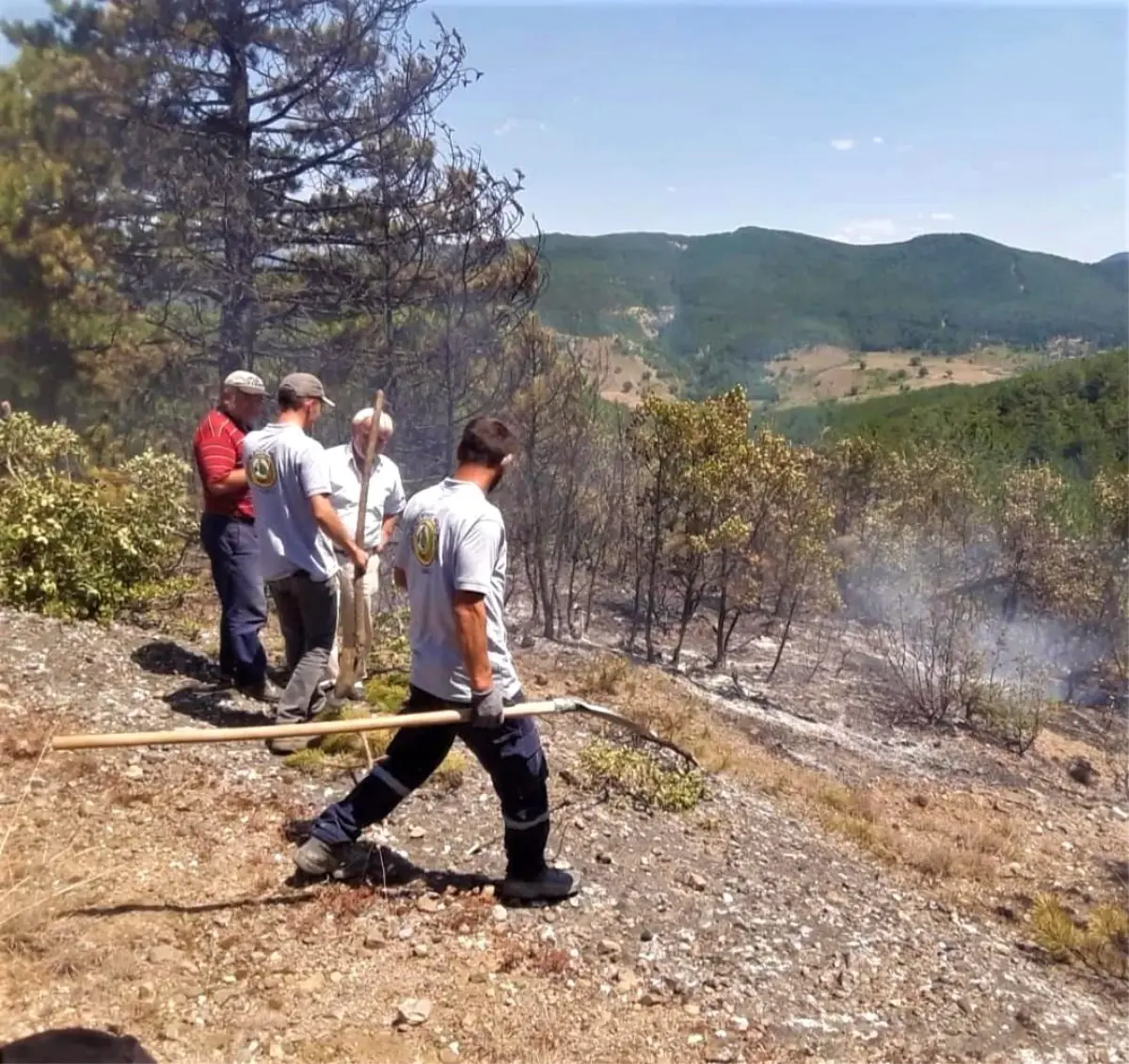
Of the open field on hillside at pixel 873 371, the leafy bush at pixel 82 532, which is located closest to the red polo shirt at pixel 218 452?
the leafy bush at pixel 82 532

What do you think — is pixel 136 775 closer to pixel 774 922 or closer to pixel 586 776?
pixel 586 776

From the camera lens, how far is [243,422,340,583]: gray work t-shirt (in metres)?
4.52

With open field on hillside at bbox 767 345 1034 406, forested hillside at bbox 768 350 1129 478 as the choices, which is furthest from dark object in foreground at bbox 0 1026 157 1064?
open field on hillside at bbox 767 345 1034 406

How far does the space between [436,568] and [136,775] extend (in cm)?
214

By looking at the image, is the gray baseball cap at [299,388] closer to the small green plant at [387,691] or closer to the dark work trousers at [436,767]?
the dark work trousers at [436,767]

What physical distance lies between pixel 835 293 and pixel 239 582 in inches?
7213

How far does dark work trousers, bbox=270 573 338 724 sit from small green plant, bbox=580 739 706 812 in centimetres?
155

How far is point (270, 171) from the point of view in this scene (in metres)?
12.6

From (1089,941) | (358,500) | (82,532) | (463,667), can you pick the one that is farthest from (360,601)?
(1089,941)

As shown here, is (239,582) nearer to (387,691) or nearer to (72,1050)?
(387,691)

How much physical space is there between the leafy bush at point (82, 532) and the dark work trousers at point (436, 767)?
12.4ft

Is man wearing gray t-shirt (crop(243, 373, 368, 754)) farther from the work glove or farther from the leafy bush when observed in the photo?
the leafy bush

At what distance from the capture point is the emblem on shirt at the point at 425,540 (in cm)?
347

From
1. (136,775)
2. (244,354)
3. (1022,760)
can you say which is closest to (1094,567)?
(1022,760)
